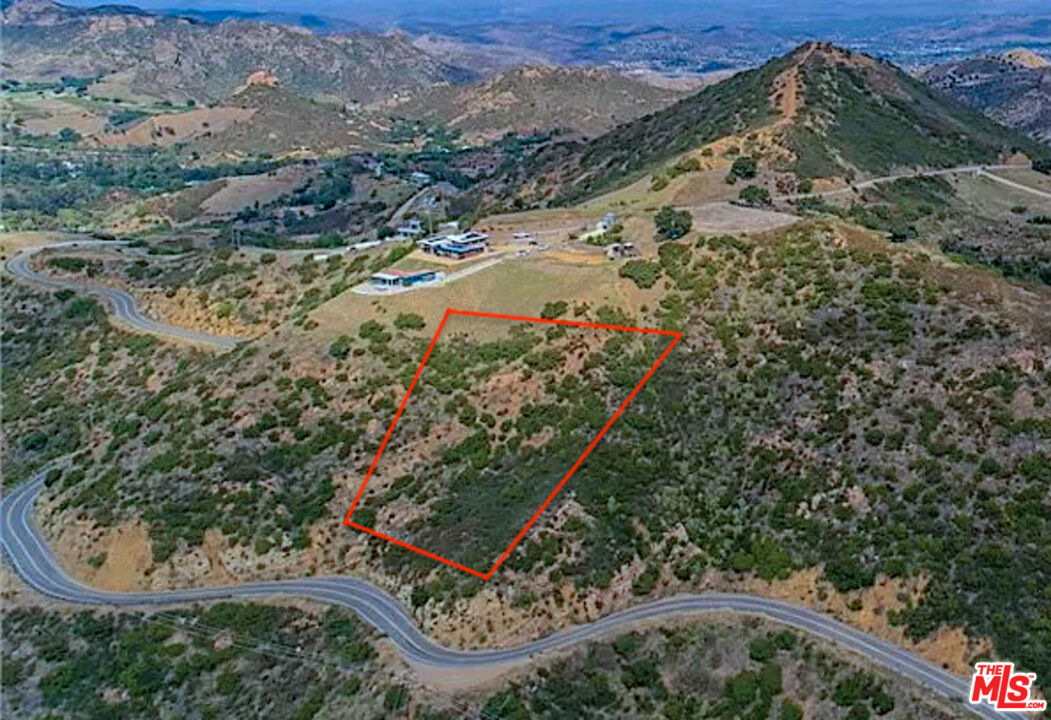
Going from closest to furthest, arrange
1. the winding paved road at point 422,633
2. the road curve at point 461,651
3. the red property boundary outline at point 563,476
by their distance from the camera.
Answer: the road curve at point 461,651 → the winding paved road at point 422,633 → the red property boundary outline at point 563,476

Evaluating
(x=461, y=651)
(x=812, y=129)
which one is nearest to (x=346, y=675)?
(x=461, y=651)

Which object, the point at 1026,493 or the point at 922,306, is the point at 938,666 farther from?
the point at 922,306

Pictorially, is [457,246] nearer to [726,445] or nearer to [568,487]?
[568,487]

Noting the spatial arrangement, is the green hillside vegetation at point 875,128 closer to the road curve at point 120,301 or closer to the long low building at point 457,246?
the long low building at point 457,246

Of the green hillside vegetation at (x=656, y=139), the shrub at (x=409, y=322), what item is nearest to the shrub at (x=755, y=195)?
the green hillside vegetation at (x=656, y=139)

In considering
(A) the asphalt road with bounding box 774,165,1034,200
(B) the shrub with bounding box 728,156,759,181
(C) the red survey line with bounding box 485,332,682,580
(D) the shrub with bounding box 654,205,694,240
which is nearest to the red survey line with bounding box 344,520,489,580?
(C) the red survey line with bounding box 485,332,682,580
